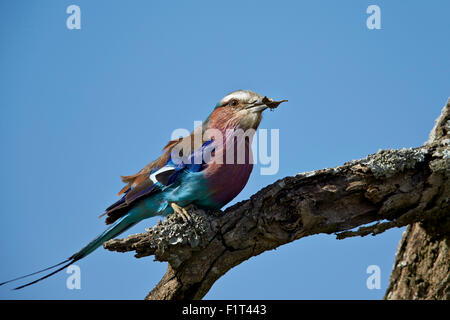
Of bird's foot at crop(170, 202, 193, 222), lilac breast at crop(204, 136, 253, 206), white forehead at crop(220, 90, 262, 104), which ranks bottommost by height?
bird's foot at crop(170, 202, 193, 222)

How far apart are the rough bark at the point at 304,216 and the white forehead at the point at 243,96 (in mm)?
1166

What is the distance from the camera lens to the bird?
5.59m

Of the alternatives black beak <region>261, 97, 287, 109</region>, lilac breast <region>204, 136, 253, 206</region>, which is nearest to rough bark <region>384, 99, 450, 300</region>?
black beak <region>261, 97, 287, 109</region>

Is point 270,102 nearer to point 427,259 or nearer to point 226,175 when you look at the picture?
point 226,175

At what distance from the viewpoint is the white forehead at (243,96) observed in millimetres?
6008

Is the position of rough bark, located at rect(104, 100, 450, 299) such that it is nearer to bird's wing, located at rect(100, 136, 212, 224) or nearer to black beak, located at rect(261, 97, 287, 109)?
bird's wing, located at rect(100, 136, 212, 224)

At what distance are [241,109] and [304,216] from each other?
1.46 m

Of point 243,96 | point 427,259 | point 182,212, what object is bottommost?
point 427,259

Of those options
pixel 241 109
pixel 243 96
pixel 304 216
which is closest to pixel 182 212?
pixel 304 216

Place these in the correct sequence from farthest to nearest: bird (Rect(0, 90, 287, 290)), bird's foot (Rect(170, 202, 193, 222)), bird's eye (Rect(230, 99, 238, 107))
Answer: bird's eye (Rect(230, 99, 238, 107)) → bird (Rect(0, 90, 287, 290)) → bird's foot (Rect(170, 202, 193, 222))

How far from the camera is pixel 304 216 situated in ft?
16.4
